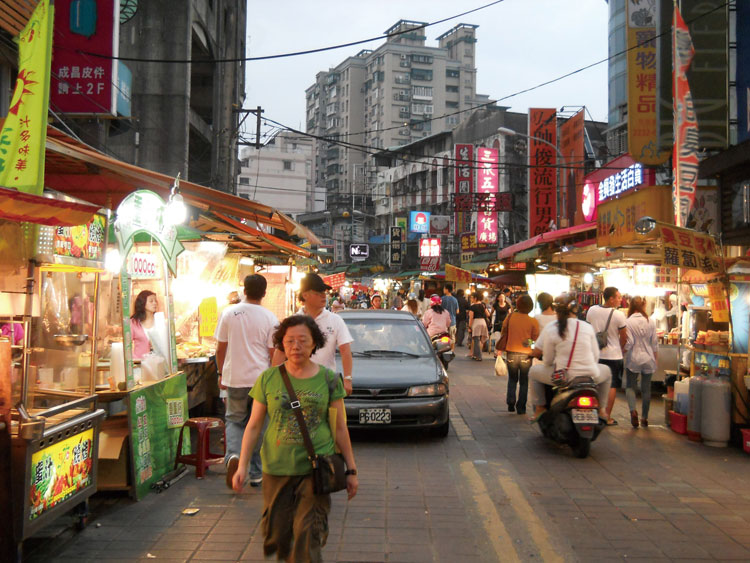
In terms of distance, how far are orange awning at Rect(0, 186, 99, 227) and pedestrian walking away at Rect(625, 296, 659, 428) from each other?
25.6 ft

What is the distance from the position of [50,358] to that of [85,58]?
9.75 meters

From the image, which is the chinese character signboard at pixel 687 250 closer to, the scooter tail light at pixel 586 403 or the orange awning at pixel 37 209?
the scooter tail light at pixel 586 403

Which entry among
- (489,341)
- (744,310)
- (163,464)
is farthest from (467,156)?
(163,464)

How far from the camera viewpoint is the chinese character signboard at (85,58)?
1338 centimetres

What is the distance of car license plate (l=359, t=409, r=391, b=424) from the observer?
28.2 feet

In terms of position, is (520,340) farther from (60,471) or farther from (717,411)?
(60,471)

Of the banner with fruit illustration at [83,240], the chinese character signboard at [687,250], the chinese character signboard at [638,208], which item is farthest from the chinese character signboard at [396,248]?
the banner with fruit illustration at [83,240]

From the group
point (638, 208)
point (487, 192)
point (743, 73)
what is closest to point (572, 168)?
point (487, 192)

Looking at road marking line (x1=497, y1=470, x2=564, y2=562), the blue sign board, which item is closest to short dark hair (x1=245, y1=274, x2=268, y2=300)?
road marking line (x1=497, y1=470, x2=564, y2=562)

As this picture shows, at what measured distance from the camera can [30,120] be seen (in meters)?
5.28

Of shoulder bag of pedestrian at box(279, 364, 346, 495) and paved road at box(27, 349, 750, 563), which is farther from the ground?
shoulder bag of pedestrian at box(279, 364, 346, 495)

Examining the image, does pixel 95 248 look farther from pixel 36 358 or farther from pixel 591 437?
pixel 591 437

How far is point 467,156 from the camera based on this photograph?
38.5 meters

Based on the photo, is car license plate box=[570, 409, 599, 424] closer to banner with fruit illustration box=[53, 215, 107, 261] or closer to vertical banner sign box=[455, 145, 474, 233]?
banner with fruit illustration box=[53, 215, 107, 261]
